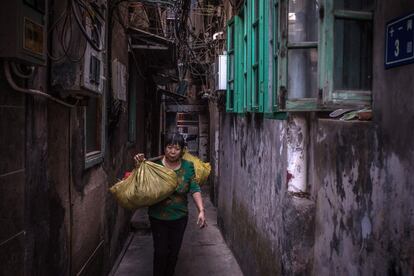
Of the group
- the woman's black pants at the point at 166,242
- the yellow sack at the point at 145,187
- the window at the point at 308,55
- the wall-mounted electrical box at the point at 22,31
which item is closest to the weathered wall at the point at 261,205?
the window at the point at 308,55

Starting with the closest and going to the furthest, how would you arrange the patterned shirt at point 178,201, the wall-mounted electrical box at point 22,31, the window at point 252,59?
1. the wall-mounted electrical box at point 22,31
2. the window at point 252,59
3. the patterned shirt at point 178,201

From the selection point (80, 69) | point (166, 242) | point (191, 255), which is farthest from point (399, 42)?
point (191, 255)

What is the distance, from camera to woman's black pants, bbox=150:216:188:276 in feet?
16.4

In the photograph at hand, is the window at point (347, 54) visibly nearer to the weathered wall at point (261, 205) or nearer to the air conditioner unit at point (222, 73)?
the weathered wall at point (261, 205)

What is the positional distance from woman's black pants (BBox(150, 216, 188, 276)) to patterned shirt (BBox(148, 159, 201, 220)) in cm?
7

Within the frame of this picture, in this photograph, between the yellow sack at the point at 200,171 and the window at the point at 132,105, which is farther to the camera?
the window at the point at 132,105

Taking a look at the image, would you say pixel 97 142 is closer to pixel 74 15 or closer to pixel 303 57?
pixel 74 15

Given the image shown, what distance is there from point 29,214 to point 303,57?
2450mm

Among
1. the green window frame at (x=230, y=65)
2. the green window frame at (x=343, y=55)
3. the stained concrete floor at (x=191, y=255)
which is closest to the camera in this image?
the green window frame at (x=343, y=55)

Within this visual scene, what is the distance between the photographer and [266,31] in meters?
4.62

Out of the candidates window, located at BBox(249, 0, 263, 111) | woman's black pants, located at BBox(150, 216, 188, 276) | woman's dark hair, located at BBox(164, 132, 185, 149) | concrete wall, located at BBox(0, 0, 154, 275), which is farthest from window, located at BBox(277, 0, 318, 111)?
woman's black pants, located at BBox(150, 216, 188, 276)

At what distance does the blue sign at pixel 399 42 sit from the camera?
2105 millimetres

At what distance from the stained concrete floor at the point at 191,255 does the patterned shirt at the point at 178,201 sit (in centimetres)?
157

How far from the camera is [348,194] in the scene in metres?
2.86
